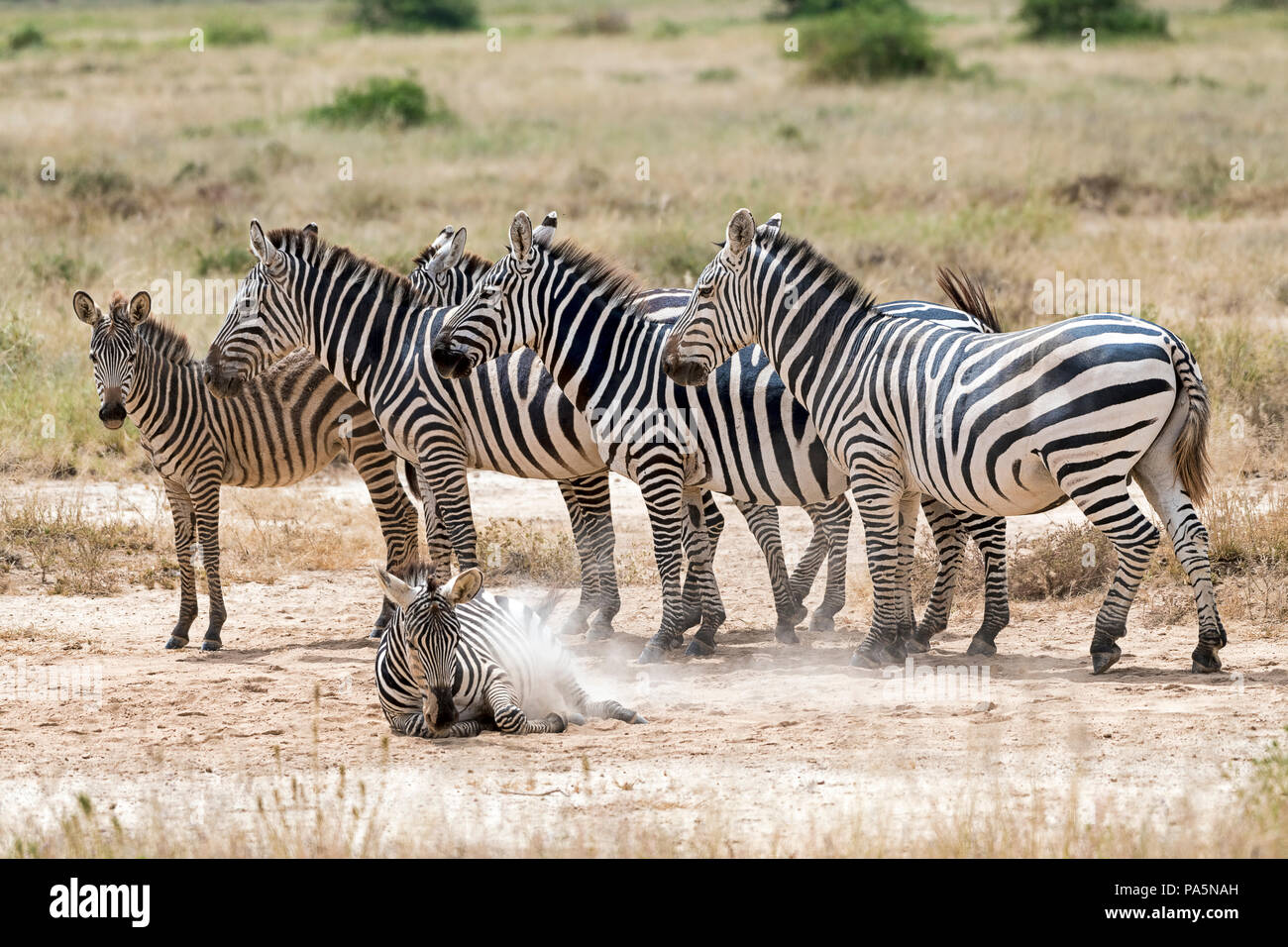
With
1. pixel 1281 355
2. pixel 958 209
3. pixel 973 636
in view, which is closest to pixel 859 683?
pixel 973 636

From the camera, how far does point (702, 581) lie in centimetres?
898

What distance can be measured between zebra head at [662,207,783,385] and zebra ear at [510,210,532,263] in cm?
99

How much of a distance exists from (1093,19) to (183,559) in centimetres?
4329

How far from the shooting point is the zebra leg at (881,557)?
26.1ft

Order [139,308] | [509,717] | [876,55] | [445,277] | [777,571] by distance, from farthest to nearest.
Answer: [876,55]
[445,277]
[777,571]
[139,308]
[509,717]

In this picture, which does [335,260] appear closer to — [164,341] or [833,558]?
[164,341]

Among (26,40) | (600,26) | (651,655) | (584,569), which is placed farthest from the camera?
(600,26)

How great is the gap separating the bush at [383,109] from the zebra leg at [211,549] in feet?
70.8

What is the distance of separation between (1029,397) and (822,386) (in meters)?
1.28

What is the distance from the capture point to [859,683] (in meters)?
7.76

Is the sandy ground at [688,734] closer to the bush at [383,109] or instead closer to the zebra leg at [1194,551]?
the zebra leg at [1194,551]

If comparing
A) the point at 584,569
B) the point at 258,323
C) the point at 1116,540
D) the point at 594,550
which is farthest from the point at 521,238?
the point at 1116,540

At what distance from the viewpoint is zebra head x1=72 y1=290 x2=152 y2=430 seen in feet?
28.7
